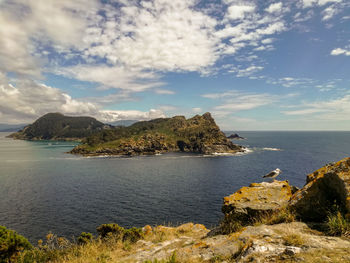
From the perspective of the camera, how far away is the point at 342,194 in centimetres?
907

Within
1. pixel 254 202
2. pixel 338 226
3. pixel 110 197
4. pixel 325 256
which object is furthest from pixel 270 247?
pixel 110 197

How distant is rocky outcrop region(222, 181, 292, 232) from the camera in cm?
1212

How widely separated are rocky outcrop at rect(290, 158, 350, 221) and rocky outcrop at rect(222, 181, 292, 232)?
1434 mm

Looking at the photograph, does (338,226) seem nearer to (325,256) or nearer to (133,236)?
(325,256)

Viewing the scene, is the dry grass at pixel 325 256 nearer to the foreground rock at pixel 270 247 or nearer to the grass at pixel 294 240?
the foreground rock at pixel 270 247

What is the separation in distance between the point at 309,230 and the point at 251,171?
103008mm

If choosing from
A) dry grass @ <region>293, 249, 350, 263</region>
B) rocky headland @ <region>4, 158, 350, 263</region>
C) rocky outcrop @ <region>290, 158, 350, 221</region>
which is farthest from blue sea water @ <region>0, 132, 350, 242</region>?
dry grass @ <region>293, 249, 350, 263</region>

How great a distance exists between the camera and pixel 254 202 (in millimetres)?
12898

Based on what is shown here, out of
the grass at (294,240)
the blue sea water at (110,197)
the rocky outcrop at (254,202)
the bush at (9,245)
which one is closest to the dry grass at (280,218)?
the rocky outcrop at (254,202)

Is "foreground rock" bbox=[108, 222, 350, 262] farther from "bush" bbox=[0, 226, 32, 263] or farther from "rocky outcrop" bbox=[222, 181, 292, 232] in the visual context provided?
"bush" bbox=[0, 226, 32, 263]

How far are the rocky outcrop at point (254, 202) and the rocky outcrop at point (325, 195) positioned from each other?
1434 mm

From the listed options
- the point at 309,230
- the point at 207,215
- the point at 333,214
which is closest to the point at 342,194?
the point at 333,214

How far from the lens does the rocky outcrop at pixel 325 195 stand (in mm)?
9073

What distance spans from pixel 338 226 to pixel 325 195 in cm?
217
